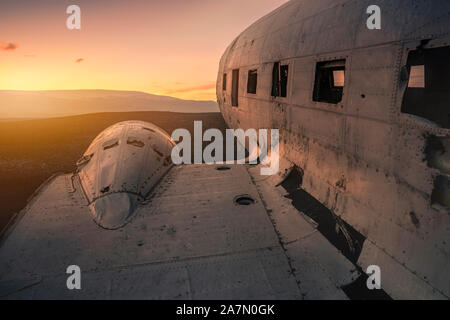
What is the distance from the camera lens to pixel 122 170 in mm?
7855

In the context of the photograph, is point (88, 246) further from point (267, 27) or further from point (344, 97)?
point (267, 27)

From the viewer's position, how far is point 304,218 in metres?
6.44

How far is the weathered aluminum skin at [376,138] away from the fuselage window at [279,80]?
24.0 inches

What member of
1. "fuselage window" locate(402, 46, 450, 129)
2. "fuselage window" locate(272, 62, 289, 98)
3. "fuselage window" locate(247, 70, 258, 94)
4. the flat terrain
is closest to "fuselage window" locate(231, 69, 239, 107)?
"fuselage window" locate(247, 70, 258, 94)

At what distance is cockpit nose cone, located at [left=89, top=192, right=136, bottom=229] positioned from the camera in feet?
21.0

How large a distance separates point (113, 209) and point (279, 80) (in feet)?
19.9

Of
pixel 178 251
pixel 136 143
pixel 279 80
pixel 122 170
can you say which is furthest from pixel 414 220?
pixel 136 143

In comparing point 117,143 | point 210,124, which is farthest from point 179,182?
point 210,124

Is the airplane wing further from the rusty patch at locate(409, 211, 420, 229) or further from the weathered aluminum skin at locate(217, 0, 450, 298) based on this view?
the rusty patch at locate(409, 211, 420, 229)

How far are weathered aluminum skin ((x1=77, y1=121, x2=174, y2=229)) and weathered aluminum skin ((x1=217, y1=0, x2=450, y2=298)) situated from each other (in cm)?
465

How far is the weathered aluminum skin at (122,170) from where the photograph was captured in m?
6.76

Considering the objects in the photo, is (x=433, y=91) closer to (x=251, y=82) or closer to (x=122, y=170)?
(x=251, y=82)

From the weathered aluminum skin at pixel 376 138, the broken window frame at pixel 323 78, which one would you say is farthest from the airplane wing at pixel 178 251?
the broken window frame at pixel 323 78

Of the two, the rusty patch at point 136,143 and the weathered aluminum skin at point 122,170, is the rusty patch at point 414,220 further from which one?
the rusty patch at point 136,143
